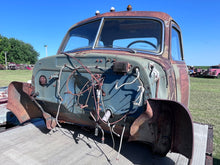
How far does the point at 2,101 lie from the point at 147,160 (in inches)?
151

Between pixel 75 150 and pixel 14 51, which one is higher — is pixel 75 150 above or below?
below

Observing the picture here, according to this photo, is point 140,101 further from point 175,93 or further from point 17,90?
point 17,90

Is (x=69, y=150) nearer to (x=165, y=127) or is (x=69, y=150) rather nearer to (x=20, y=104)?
(x=165, y=127)

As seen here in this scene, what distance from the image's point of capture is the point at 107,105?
6.73 feet

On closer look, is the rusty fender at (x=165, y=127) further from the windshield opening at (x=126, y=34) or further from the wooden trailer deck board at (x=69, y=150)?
the windshield opening at (x=126, y=34)

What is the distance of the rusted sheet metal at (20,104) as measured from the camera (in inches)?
115

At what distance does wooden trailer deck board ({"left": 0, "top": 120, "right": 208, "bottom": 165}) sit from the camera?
2006 millimetres

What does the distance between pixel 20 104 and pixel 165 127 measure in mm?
2511

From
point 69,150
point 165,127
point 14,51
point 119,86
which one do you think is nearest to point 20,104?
point 69,150

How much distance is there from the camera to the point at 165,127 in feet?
5.99

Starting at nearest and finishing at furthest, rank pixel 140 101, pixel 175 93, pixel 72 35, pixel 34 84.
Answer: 1. pixel 140 101
2. pixel 175 93
3. pixel 34 84
4. pixel 72 35

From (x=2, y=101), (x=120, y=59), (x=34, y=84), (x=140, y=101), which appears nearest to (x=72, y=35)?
(x=34, y=84)

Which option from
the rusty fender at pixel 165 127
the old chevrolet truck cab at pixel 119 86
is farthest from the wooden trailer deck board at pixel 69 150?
the rusty fender at pixel 165 127

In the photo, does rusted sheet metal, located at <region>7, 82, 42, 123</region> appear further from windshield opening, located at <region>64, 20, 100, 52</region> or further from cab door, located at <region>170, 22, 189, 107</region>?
cab door, located at <region>170, 22, 189, 107</region>
